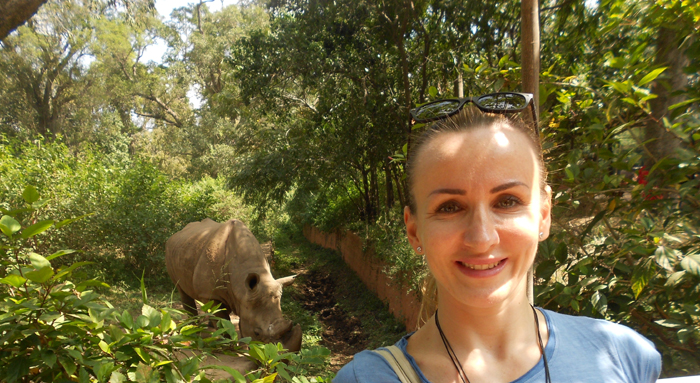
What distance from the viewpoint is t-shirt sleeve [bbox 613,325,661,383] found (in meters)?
1.23

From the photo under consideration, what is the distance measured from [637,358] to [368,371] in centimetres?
81

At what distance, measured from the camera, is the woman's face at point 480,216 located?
44.8 inches

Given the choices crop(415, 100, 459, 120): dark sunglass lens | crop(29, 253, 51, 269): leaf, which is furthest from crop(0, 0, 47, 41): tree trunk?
crop(415, 100, 459, 120): dark sunglass lens

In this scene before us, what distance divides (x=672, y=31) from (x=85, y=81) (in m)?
26.3

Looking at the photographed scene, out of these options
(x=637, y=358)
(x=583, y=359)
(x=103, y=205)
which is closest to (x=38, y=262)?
(x=583, y=359)

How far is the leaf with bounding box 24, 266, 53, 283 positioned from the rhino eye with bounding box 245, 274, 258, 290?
13.8ft

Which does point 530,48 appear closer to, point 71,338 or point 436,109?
point 436,109

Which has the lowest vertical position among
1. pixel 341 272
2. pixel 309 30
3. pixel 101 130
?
pixel 341 272

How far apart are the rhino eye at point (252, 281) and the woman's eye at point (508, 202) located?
16.9 feet

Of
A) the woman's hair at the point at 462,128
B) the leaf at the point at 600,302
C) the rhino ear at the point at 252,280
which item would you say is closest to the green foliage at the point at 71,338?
the woman's hair at the point at 462,128

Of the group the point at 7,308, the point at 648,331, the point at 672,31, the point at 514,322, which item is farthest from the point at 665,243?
the point at 7,308

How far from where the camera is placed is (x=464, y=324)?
123 cm

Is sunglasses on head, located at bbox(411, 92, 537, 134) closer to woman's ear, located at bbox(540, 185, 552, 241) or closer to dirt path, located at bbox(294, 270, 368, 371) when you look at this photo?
woman's ear, located at bbox(540, 185, 552, 241)

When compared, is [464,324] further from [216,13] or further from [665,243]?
[216,13]
